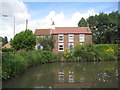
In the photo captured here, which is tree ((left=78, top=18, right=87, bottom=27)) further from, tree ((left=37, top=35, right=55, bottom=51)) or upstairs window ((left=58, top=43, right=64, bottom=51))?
tree ((left=37, top=35, right=55, bottom=51))

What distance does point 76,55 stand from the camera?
16547 millimetres

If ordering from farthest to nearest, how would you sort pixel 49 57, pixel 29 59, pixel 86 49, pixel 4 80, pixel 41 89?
pixel 86 49, pixel 49 57, pixel 29 59, pixel 4 80, pixel 41 89

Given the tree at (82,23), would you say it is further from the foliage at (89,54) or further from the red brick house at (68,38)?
the foliage at (89,54)

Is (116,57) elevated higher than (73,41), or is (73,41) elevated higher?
(73,41)

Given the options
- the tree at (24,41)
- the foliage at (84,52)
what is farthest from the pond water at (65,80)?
the tree at (24,41)

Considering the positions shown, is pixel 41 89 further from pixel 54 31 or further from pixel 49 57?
pixel 54 31

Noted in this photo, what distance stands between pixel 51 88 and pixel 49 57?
10.00m

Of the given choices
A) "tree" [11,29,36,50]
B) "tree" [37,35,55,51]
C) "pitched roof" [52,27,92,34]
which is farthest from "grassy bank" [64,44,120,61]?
"tree" [11,29,36,50]

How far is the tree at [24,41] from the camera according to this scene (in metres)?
21.5

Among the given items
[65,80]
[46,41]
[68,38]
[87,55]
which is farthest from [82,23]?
[65,80]

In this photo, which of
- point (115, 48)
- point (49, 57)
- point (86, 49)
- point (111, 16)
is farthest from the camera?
point (111, 16)

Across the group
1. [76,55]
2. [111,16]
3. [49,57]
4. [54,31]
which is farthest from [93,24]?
[49,57]

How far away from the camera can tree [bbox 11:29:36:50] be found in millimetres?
21459

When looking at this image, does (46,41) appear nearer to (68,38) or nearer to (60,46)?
(60,46)
